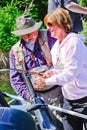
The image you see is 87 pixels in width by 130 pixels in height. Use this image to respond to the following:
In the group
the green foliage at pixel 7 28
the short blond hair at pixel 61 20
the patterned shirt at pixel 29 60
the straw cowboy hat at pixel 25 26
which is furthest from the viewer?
the green foliage at pixel 7 28

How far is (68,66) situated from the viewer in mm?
3838

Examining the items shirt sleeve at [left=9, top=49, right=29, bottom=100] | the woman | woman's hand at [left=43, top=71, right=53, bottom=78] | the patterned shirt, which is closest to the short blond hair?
the woman

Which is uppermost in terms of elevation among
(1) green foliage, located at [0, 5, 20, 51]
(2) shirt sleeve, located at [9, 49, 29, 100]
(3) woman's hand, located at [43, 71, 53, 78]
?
(3) woman's hand, located at [43, 71, 53, 78]

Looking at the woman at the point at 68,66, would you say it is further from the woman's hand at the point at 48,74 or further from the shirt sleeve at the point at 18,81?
the shirt sleeve at the point at 18,81

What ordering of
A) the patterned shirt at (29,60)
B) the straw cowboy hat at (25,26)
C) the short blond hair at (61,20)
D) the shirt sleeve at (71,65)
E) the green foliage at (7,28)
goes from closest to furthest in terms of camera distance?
the shirt sleeve at (71,65) → the short blond hair at (61,20) → the patterned shirt at (29,60) → the straw cowboy hat at (25,26) → the green foliage at (7,28)

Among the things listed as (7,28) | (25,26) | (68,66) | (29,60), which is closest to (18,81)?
(29,60)

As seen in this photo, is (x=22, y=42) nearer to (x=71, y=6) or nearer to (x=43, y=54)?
(x=43, y=54)

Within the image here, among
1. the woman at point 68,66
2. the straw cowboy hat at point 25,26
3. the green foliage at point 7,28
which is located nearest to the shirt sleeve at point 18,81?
the straw cowboy hat at point 25,26

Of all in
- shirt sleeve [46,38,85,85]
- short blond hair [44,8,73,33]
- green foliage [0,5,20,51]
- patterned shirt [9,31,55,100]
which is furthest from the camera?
green foliage [0,5,20,51]

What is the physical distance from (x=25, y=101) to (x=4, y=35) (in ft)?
27.0

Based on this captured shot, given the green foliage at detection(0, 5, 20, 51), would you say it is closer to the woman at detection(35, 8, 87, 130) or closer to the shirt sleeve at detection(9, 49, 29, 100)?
the shirt sleeve at detection(9, 49, 29, 100)

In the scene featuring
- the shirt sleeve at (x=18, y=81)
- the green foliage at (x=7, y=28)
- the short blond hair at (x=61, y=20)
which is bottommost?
the green foliage at (x=7, y=28)

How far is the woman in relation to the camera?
12.5ft

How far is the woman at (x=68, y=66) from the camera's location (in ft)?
12.5
